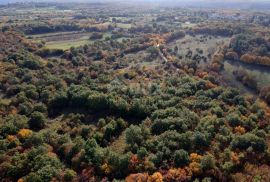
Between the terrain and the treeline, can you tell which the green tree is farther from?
the treeline

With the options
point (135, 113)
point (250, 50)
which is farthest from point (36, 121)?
point (250, 50)

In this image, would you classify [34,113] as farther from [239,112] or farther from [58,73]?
[239,112]

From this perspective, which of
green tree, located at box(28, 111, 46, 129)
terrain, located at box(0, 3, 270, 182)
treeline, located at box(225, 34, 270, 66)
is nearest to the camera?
terrain, located at box(0, 3, 270, 182)

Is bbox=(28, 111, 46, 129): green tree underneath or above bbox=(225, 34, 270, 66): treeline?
underneath

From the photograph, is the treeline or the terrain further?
the treeline

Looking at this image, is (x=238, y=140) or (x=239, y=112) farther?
(x=239, y=112)

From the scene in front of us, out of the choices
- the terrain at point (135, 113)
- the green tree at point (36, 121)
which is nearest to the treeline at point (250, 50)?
the terrain at point (135, 113)

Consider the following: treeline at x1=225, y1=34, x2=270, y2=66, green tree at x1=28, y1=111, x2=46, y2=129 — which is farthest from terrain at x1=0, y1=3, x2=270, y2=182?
treeline at x1=225, y1=34, x2=270, y2=66

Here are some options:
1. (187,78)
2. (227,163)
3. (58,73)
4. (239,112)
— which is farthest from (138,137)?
(58,73)
